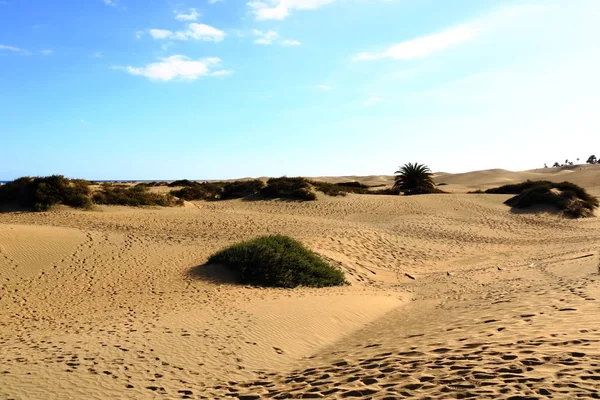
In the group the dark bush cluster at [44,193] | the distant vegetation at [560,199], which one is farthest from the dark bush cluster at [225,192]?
the distant vegetation at [560,199]

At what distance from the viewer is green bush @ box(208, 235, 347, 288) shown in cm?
Answer: 1157

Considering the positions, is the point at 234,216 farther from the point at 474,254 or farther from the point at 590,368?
the point at 590,368

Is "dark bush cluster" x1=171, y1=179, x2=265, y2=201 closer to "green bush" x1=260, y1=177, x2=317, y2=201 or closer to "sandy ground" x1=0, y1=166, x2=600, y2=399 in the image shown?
"green bush" x1=260, y1=177, x2=317, y2=201


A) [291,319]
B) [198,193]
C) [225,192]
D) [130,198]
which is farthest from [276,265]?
[198,193]

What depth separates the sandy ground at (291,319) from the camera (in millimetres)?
5125

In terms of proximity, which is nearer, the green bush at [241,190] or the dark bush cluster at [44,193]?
the dark bush cluster at [44,193]

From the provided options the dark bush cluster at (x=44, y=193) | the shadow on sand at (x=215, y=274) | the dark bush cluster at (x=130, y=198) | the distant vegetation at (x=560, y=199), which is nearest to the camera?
the shadow on sand at (x=215, y=274)

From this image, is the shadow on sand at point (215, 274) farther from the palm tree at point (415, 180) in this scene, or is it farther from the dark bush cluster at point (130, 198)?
the palm tree at point (415, 180)

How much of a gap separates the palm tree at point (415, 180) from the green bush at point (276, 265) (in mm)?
27253

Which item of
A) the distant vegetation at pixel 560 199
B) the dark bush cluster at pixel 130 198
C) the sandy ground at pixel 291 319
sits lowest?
the sandy ground at pixel 291 319

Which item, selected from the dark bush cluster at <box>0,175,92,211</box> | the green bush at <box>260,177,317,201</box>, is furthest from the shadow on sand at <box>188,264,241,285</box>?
the green bush at <box>260,177,317,201</box>

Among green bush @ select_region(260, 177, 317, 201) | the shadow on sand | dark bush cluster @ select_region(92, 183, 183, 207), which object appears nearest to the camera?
the shadow on sand

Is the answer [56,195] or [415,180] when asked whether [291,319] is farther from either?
[415,180]

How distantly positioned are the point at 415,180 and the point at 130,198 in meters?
24.2
